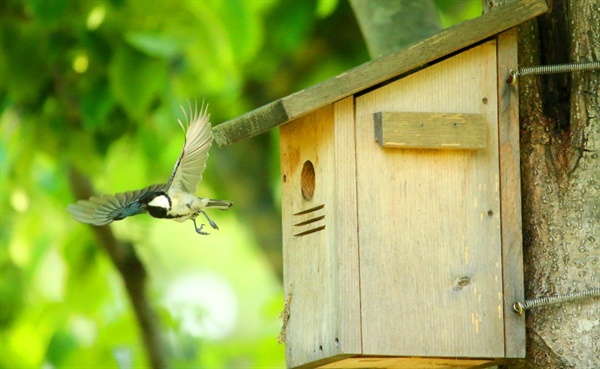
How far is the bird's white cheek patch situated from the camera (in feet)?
12.6

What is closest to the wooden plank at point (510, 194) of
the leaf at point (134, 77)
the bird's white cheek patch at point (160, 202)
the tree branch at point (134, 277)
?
the bird's white cheek patch at point (160, 202)

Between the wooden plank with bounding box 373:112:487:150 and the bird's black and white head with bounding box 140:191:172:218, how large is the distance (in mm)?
791

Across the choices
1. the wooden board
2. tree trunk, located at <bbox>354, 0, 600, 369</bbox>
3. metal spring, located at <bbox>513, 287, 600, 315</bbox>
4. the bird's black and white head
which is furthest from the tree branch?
metal spring, located at <bbox>513, 287, 600, 315</bbox>

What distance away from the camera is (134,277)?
5.62 metres

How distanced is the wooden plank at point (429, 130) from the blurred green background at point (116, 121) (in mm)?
1546

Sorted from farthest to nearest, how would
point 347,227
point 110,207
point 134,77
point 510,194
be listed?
point 134,77, point 110,207, point 510,194, point 347,227

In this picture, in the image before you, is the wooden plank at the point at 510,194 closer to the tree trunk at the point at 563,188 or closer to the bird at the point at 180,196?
the tree trunk at the point at 563,188

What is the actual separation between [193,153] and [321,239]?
0.61m

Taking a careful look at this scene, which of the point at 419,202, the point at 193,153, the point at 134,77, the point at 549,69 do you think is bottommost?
the point at 419,202

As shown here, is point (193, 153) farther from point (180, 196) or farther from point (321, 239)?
point (321, 239)

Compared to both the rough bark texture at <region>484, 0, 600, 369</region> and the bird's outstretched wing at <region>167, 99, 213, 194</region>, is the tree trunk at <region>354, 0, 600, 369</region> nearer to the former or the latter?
the rough bark texture at <region>484, 0, 600, 369</region>

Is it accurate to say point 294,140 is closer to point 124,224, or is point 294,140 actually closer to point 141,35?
point 141,35

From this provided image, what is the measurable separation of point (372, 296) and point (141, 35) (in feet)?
6.38

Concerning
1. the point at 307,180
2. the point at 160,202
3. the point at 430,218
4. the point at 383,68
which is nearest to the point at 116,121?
the point at 160,202
